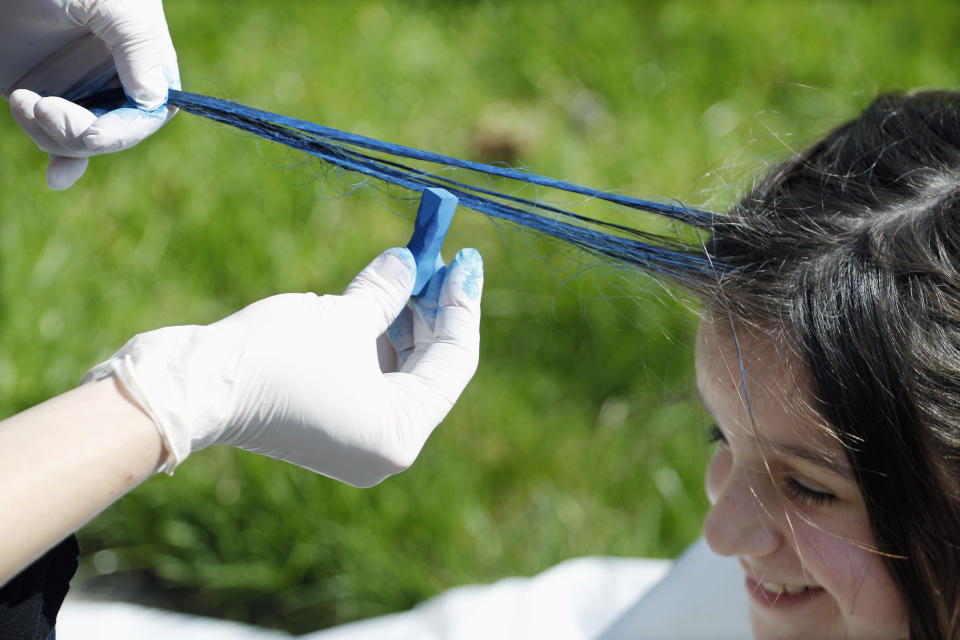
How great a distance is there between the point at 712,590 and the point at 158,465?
1.06 meters

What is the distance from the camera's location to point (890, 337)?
0.88 metres

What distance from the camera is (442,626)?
1.43 metres

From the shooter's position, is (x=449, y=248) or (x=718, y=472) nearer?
(x=718, y=472)

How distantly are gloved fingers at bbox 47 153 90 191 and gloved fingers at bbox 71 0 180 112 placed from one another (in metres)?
0.11

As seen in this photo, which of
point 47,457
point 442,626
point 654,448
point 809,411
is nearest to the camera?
point 47,457

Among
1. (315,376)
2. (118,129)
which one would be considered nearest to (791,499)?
(315,376)

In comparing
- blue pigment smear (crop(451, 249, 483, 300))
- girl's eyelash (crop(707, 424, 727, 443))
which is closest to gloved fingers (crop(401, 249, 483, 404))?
blue pigment smear (crop(451, 249, 483, 300))

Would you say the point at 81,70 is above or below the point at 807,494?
above

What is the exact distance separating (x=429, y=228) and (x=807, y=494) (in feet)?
1.61

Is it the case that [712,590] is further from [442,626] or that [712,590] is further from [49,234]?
[49,234]

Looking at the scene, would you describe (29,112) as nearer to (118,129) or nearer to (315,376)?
(118,129)

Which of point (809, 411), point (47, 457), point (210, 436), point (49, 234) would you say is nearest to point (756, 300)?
point (809, 411)

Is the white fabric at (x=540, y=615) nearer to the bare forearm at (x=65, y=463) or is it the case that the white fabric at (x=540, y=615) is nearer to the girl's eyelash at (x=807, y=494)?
the girl's eyelash at (x=807, y=494)

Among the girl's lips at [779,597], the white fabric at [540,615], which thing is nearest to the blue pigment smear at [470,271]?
the girl's lips at [779,597]
